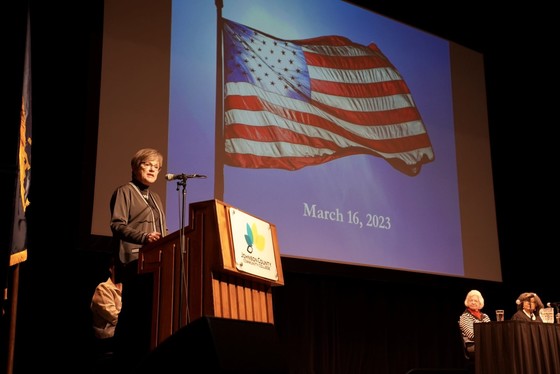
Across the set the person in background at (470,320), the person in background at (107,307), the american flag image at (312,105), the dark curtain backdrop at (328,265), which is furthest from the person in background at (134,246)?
the person in background at (470,320)

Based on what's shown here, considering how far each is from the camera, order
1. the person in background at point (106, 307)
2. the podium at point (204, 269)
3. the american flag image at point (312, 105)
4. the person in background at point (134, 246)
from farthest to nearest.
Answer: the american flag image at point (312, 105) → the person in background at point (106, 307) → the person in background at point (134, 246) → the podium at point (204, 269)

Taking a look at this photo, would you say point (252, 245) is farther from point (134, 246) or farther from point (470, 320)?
point (470, 320)

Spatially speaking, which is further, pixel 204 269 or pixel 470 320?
pixel 470 320

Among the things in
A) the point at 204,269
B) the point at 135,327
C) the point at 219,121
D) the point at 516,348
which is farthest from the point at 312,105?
the point at 135,327

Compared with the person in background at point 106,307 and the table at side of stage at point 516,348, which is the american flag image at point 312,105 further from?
the table at side of stage at point 516,348

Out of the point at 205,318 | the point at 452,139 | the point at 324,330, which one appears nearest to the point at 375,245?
the point at 324,330

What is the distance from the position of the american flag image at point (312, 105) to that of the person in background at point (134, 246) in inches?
63.8

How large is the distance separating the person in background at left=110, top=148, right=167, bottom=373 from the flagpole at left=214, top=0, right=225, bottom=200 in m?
1.39

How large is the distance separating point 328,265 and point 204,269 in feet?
8.82

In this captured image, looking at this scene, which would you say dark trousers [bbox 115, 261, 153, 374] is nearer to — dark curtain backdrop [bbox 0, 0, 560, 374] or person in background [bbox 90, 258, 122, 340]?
person in background [bbox 90, 258, 122, 340]

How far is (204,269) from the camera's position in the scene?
2.93 meters

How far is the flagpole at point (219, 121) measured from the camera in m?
4.96

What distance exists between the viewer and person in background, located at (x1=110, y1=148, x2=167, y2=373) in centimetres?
300

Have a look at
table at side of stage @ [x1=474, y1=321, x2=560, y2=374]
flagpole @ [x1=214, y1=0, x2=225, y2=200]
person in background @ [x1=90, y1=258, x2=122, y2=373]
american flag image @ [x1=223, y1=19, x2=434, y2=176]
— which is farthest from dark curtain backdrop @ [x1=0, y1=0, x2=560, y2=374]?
table at side of stage @ [x1=474, y1=321, x2=560, y2=374]
